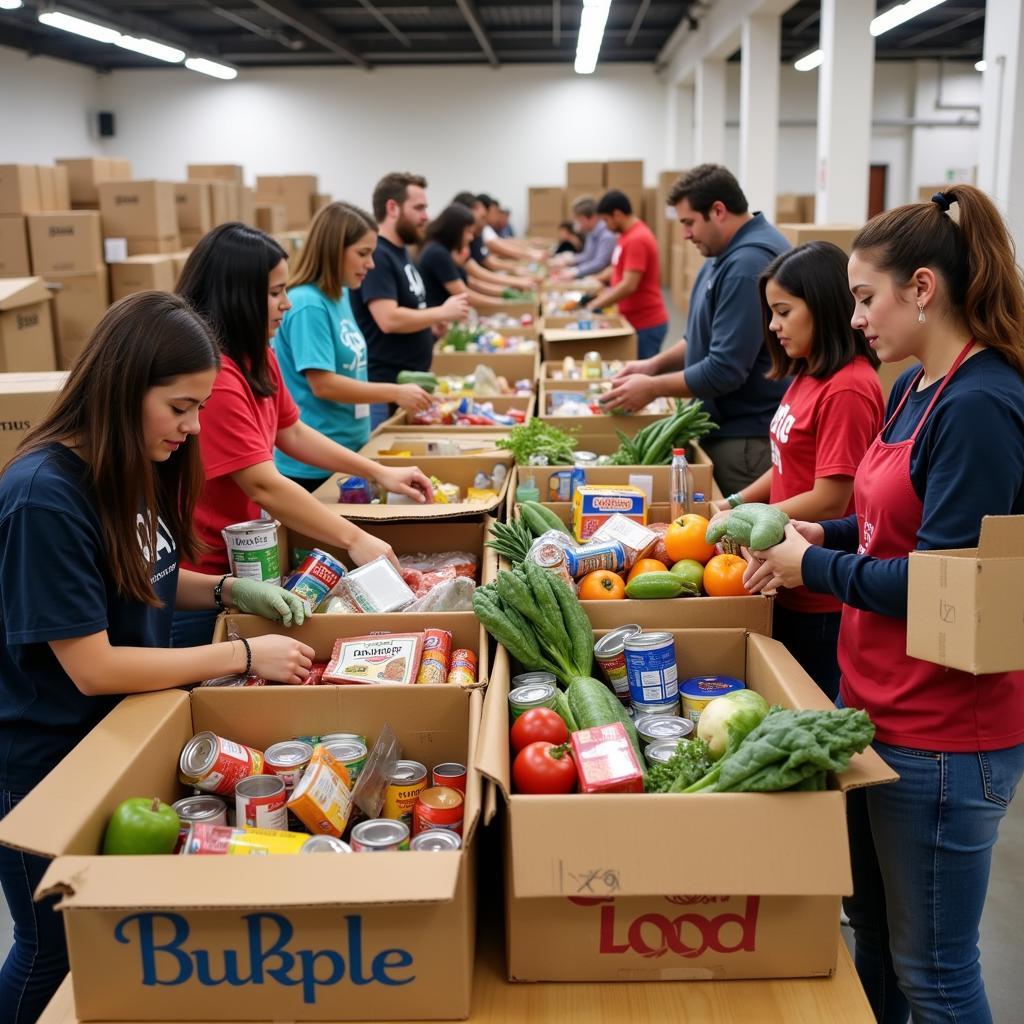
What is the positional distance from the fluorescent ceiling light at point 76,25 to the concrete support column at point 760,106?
24.4 ft

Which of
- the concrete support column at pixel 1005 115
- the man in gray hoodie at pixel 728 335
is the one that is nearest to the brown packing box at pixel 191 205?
the concrete support column at pixel 1005 115

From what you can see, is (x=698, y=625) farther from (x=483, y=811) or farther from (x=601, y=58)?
(x=601, y=58)

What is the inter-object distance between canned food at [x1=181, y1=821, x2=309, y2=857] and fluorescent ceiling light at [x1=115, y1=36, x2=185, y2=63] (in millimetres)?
14198

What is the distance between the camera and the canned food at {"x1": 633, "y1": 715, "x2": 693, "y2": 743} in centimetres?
185

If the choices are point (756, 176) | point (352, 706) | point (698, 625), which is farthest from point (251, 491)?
point (756, 176)

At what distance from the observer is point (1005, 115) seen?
484cm

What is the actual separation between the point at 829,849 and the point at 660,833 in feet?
0.76

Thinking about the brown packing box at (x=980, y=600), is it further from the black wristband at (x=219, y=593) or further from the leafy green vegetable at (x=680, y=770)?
the black wristband at (x=219, y=593)

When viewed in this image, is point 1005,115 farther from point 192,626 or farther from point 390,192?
point 192,626

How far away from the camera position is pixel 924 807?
5.61ft

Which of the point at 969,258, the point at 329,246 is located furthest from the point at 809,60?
the point at 969,258

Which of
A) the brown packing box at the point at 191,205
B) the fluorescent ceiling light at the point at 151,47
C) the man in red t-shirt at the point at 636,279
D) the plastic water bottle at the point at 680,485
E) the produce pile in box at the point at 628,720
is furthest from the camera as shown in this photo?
the fluorescent ceiling light at the point at 151,47

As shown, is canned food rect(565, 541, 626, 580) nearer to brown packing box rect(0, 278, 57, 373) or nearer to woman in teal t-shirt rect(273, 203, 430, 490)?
woman in teal t-shirt rect(273, 203, 430, 490)

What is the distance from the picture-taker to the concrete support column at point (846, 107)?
25.3 ft
